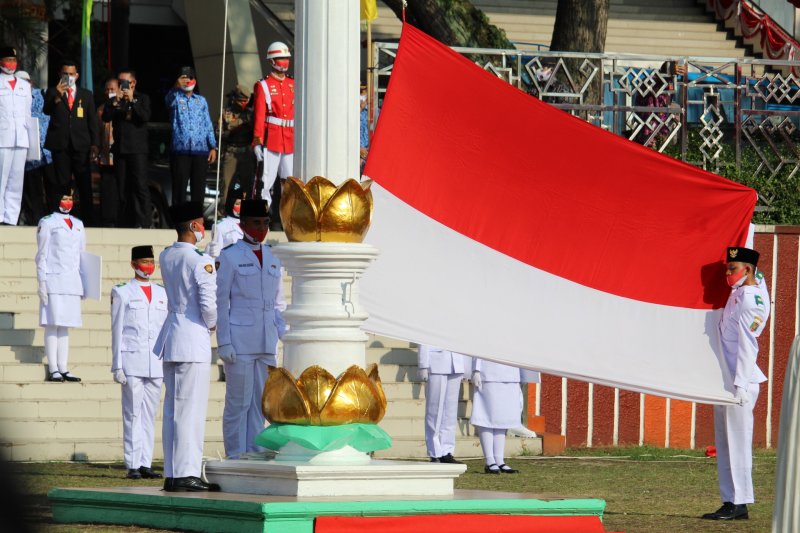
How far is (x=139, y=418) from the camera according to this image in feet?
39.5

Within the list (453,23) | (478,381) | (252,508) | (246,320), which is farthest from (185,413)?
(453,23)

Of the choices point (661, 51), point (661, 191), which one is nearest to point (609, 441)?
point (661, 191)

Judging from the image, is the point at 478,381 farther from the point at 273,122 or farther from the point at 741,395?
the point at 741,395

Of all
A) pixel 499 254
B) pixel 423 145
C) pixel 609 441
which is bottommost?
pixel 609 441

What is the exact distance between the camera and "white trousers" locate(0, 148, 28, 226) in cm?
1719

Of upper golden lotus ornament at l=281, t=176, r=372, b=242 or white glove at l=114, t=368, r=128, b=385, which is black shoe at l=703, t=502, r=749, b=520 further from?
white glove at l=114, t=368, r=128, b=385

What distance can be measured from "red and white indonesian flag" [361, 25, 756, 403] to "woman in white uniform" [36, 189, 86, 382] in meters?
6.63

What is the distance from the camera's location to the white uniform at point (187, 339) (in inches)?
355

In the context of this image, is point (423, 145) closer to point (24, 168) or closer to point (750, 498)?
point (750, 498)

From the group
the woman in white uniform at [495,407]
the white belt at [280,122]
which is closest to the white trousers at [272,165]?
the white belt at [280,122]

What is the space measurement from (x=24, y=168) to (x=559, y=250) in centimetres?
1049

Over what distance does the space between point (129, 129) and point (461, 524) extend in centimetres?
1179

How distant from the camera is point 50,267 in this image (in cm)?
1513

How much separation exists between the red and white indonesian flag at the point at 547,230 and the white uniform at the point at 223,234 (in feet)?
22.5
